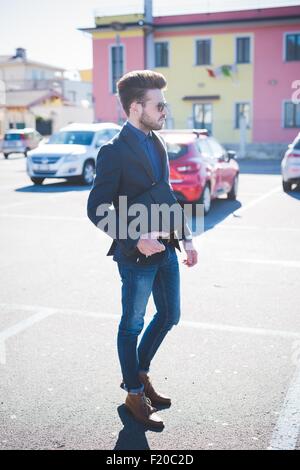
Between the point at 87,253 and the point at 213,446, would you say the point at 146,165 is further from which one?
the point at 87,253

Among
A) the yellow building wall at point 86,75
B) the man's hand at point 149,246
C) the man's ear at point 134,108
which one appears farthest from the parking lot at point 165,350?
the yellow building wall at point 86,75

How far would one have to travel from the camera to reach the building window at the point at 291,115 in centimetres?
3541

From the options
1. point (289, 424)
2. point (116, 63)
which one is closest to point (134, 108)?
point (289, 424)

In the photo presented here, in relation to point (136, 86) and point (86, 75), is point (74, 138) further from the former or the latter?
point (86, 75)

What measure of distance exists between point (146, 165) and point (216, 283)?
350 centimetres

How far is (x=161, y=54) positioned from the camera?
126 feet

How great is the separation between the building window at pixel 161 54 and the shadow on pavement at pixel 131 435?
37.1 m

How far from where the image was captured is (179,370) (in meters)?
4.08

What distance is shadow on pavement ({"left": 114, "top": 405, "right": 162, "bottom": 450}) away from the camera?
3068mm

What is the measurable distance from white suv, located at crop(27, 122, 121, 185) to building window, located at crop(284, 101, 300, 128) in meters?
20.3

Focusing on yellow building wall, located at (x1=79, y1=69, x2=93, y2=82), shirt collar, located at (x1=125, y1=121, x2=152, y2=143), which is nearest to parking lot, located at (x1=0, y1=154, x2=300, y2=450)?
shirt collar, located at (x1=125, y1=121, x2=152, y2=143)

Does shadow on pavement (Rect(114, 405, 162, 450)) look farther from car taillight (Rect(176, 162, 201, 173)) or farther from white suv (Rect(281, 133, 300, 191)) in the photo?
white suv (Rect(281, 133, 300, 191))

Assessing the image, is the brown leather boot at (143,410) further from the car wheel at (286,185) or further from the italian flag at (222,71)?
the italian flag at (222,71)

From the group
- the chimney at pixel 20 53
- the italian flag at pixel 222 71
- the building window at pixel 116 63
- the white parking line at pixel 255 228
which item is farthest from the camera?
the chimney at pixel 20 53
